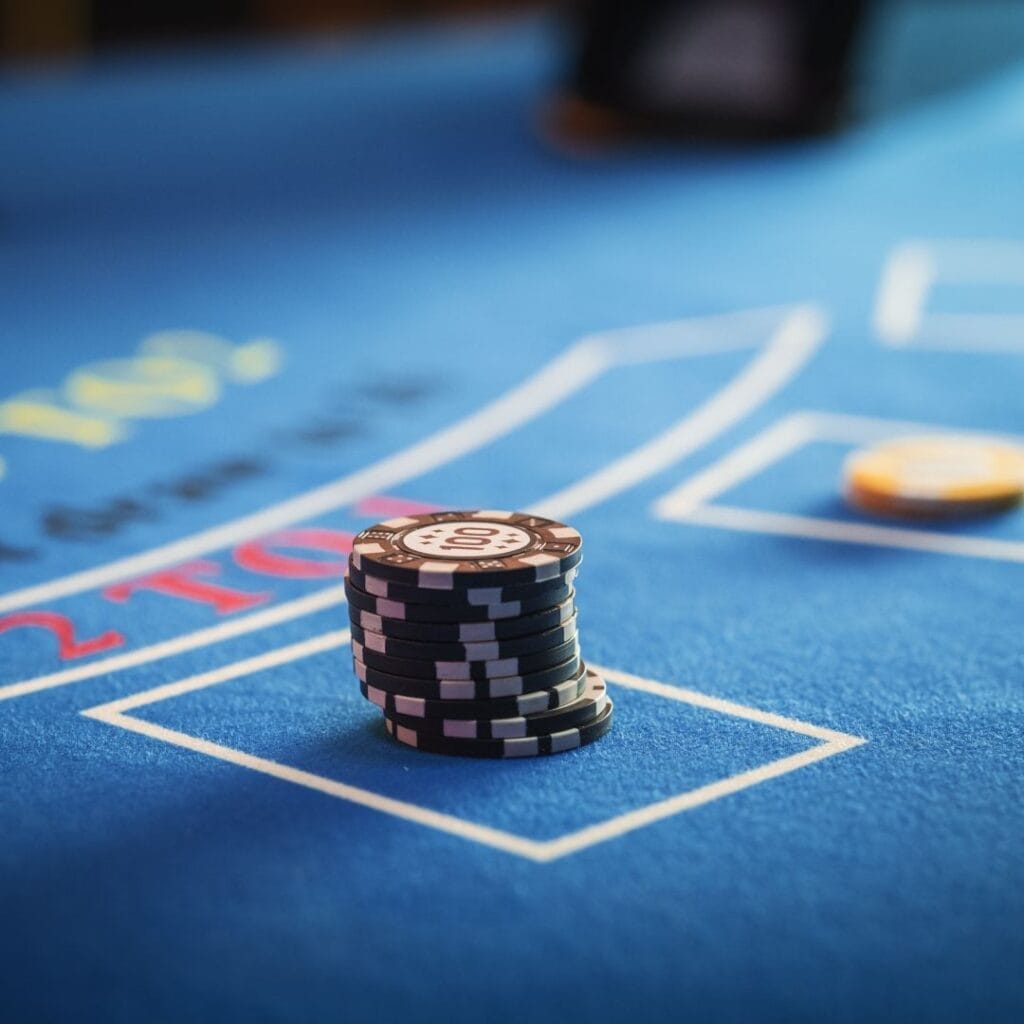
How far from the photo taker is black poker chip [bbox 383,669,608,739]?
352 cm

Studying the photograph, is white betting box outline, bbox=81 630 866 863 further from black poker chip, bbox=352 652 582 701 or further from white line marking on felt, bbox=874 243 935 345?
white line marking on felt, bbox=874 243 935 345

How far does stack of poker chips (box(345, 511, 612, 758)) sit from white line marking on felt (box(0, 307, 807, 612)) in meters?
1.44

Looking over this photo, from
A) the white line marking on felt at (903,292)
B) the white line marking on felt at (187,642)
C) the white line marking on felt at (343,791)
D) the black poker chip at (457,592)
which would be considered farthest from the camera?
the white line marking on felt at (903,292)

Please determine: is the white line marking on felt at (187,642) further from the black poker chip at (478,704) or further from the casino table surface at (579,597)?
the black poker chip at (478,704)

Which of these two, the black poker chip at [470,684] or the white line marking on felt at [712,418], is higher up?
the black poker chip at [470,684]

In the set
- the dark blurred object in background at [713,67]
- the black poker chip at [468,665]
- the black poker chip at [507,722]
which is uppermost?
the dark blurred object in background at [713,67]

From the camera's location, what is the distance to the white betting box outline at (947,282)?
7430mm

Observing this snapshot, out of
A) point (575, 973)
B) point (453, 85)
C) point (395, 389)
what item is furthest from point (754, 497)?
point (453, 85)

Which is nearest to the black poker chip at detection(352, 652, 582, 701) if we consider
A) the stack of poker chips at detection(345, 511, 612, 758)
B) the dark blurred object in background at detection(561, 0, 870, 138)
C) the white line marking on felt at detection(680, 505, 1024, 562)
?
the stack of poker chips at detection(345, 511, 612, 758)

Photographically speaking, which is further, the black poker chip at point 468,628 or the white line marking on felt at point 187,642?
the white line marking on felt at point 187,642

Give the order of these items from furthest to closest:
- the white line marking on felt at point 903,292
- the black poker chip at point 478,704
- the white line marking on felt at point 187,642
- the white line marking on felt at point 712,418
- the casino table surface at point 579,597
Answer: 1. the white line marking on felt at point 903,292
2. the white line marking on felt at point 712,418
3. the white line marking on felt at point 187,642
4. the black poker chip at point 478,704
5. the casino table surface at point 579,597

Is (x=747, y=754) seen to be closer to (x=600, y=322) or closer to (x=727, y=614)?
(x=727, y=614)

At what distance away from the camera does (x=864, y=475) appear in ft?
17.8

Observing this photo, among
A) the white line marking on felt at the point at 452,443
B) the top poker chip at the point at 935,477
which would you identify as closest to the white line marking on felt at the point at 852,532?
the top poker chip at the point at 935,477
